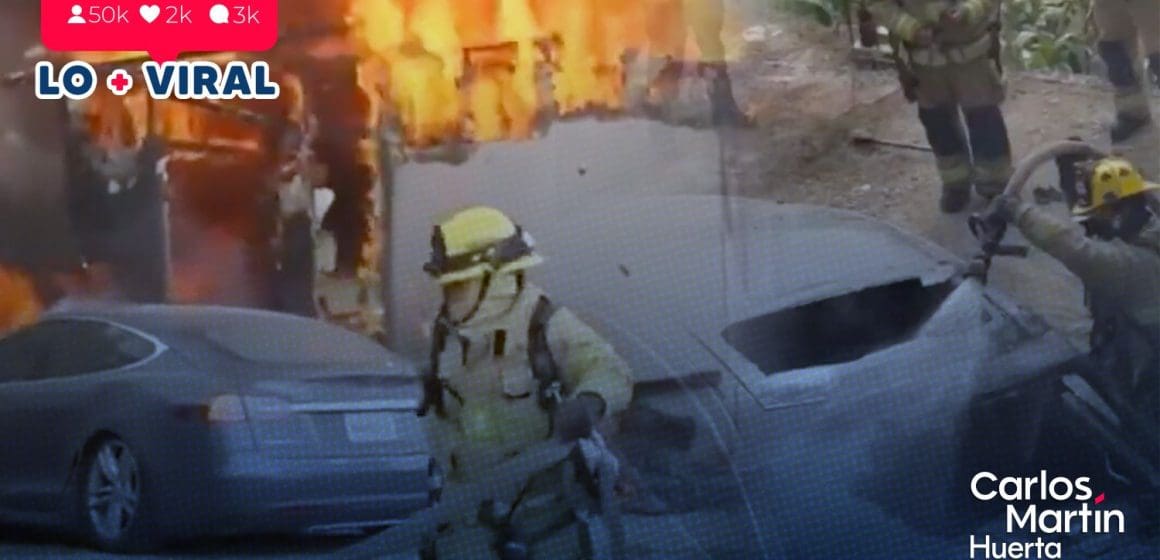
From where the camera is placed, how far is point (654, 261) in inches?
157

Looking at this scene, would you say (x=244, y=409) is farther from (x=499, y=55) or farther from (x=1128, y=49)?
(x=1128, y=49)

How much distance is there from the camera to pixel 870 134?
4.09 metres

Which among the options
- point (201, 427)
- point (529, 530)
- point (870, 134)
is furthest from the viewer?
point (870, 134)

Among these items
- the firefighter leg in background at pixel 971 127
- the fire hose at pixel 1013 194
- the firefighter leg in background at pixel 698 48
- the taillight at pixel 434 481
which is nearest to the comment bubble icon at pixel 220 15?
the firefighter leg in background at pixel 698 48

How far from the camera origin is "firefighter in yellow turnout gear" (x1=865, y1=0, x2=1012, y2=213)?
4113 mm

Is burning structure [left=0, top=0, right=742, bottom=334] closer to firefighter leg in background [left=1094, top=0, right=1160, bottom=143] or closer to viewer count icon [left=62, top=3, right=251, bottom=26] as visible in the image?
viewer count icon [left=62, top=3, right=251, bottom=26]

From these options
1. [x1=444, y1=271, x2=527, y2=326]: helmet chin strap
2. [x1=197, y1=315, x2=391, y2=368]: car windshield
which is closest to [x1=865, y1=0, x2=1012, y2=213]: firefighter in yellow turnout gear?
[x1=444, y1=271, x2=527, y2=326]: helmet chin strap

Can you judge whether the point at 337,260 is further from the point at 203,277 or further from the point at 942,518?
the point at 942,518

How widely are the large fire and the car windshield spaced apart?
579 mm

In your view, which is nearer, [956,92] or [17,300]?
[17,300]

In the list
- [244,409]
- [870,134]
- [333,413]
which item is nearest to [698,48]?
[870,134]

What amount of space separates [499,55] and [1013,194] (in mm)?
1513

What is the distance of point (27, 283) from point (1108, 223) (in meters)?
3.05

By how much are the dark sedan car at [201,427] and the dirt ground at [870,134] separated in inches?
47.5
